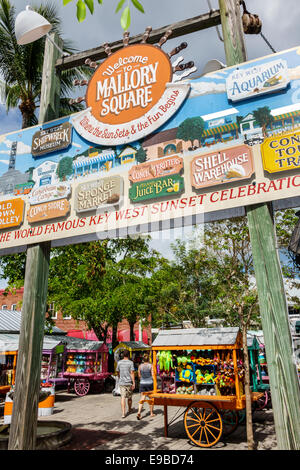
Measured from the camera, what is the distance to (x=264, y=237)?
349 centimetres

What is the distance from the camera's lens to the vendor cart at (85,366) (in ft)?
52.1

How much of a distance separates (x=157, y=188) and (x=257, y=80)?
1.61m

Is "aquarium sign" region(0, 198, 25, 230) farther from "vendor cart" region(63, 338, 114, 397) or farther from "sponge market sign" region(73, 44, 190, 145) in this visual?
"vendor cart" region(63, 338, 114, 397)

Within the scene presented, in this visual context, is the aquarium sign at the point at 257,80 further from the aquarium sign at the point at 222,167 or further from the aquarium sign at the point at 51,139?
the aquarium sign at the point at 51,139

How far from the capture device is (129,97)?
4.63 meters

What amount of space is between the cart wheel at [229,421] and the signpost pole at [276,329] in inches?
221

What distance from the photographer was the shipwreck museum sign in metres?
3.62

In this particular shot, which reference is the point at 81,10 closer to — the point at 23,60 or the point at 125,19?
the point at 125,19

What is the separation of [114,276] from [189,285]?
4.62 metres

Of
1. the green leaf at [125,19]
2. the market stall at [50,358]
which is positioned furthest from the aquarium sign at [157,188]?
the market stall at [50,358]

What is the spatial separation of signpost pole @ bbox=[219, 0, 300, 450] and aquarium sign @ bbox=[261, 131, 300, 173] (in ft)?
1.32

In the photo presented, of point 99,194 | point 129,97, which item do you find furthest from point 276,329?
point 129,97

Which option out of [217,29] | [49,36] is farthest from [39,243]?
[217,29]

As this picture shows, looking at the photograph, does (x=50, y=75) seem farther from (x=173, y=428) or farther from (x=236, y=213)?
(x=173, y=428)
